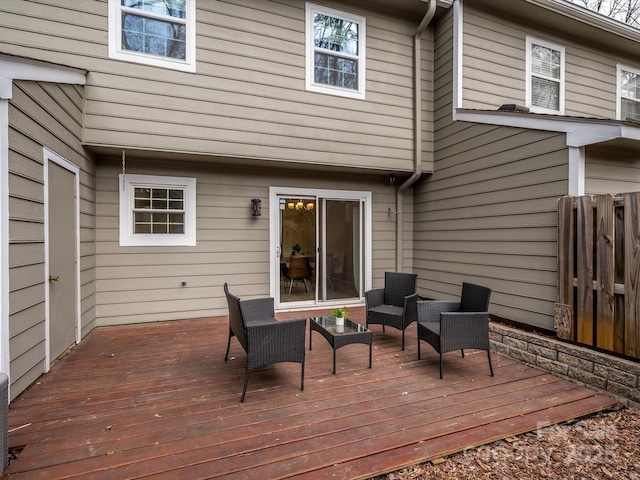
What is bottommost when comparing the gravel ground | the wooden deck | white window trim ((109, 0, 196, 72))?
the gravel ground

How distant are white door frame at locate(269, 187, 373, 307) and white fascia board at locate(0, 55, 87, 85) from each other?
2850mm

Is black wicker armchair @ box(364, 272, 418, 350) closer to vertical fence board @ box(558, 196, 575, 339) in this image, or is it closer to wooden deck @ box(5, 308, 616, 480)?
wooden deck @ box(5, 308, 616, 480)

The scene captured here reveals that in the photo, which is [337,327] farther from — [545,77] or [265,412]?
[545,77]

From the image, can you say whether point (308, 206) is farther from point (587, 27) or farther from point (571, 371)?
point (587, 27)

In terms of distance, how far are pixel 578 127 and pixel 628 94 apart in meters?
5.25

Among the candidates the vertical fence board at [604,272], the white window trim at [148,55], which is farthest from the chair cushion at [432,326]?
the white window trim at [148,55]

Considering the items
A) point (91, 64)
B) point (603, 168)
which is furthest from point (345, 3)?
point (603, 168)

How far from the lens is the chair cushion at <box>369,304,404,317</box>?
394 cm

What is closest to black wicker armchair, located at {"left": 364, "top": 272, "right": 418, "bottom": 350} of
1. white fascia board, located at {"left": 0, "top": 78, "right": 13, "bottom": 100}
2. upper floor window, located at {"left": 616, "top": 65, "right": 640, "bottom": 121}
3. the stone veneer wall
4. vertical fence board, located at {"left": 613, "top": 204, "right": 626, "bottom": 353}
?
the stone veneer wall

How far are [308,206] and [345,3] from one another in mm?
3224

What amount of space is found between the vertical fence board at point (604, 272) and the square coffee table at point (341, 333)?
7.26 ft

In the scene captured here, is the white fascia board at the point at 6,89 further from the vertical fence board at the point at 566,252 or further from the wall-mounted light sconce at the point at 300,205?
the vertical fence board at the point at 566,252

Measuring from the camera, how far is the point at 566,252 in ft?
11.4

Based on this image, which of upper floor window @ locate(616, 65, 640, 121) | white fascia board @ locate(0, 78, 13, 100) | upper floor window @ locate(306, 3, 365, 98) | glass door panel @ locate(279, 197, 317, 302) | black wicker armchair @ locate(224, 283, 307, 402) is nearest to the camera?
white fascia board @ locate(0, 78, 13, 100)
